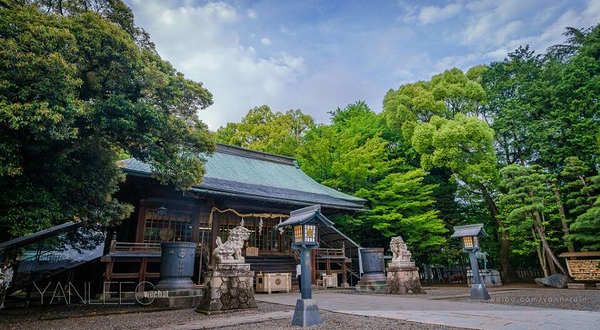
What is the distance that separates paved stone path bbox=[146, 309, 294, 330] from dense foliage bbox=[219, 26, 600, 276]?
35.6 ft

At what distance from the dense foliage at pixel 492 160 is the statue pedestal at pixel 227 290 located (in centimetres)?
1003

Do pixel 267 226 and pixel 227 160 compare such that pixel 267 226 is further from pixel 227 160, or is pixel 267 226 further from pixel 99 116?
pixel 99 116

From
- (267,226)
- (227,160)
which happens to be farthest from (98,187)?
(227,160)

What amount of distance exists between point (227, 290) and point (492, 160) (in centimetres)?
1600

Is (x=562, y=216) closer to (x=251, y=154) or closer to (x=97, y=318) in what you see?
(x=251, y=154)

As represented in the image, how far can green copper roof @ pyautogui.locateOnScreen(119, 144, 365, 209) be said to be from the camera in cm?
1226

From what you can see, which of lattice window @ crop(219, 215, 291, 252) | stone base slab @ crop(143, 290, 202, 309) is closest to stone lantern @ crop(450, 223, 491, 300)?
lattice window @ crop(219, 215, 291, 252)

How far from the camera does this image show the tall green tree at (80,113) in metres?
5.25

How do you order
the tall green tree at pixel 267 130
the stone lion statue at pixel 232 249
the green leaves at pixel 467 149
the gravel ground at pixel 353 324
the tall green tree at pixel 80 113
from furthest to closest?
the tall green tree at pixel 267 130 < the green leaves at pixel 467 149 < the stone lion statue at pixel 232 249 < the tall green tree at pixel 80 113 < the gravel ground at pixel 353 324

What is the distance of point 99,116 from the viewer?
6.07 m

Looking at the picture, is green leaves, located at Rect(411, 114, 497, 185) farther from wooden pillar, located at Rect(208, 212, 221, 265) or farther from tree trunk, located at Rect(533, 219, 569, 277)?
wooden pillar, located at Rect(208, 212, 221, 265)

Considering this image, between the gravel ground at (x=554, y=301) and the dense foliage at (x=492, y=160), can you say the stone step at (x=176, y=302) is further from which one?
the dense foliage at (x=492, y=160)

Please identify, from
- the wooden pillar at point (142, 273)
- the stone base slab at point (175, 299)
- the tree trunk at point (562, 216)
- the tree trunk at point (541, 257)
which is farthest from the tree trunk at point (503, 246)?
the wooden pillar at point (142, 273)

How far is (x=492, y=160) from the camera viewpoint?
1692 cm
